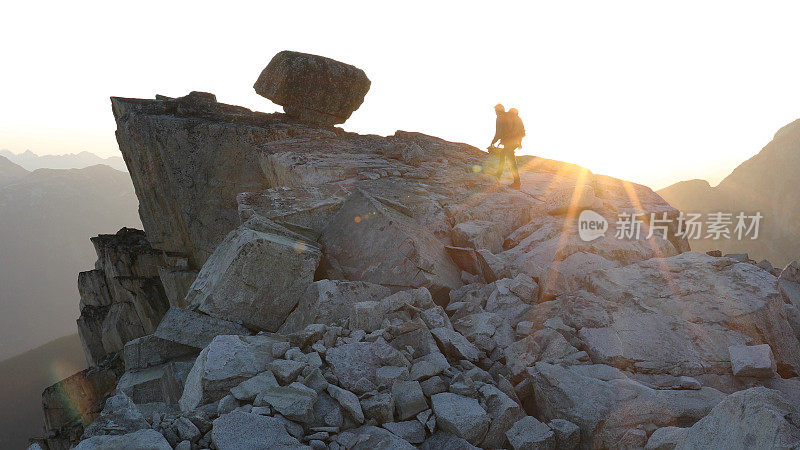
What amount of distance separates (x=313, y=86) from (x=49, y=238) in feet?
450

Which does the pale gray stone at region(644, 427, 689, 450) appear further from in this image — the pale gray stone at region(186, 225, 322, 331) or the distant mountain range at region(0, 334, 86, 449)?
the distant mountain range at region(0, 334, 86, 449)

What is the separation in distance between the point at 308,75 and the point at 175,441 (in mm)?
15535

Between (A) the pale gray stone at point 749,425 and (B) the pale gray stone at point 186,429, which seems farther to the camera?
(B) the pale gray stone at point 186,429

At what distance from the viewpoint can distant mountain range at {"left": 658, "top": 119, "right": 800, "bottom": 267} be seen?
4081 centimetres

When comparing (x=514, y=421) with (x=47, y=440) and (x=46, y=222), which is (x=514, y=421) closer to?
(x=47, y=440)

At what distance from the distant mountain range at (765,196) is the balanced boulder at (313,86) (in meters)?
38.0

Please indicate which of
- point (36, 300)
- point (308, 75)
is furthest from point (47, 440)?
point (36, 300)

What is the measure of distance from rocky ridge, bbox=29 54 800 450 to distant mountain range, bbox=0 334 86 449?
45806 millimetres

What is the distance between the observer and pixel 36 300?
10069 cm

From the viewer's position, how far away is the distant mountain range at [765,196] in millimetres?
A: 40812

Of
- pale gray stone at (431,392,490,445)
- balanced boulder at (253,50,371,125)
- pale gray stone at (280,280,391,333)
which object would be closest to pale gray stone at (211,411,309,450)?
pale gray stone at (431,392,490,445)

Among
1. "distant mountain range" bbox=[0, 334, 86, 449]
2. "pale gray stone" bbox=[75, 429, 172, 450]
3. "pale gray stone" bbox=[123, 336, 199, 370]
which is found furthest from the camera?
"distant mountain range" bbox=[0, 334, 86, 449]

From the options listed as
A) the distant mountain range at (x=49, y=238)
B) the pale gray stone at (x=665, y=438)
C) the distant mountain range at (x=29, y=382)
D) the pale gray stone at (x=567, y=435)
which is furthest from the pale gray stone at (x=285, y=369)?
the distant mountain range at (x=49, y=238)

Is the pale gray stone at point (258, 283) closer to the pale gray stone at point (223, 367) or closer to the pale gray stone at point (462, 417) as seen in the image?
the pale gray stone at point (223, 367)
